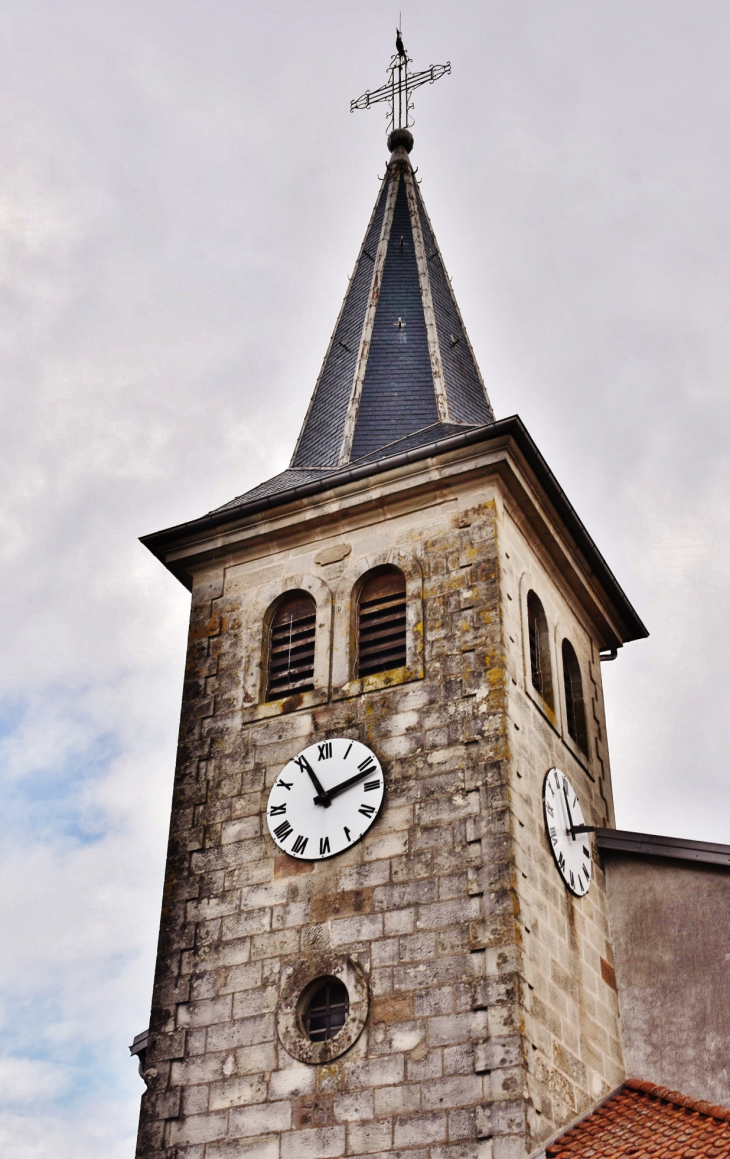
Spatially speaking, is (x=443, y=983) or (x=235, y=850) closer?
(x=443, y=983)

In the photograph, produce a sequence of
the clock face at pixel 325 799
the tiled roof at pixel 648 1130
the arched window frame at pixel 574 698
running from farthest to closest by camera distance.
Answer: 1. the arched window frame at pixel 574 698
2. the clock face at pixel 325 799
3. the tiled roof at pixel 648 1130

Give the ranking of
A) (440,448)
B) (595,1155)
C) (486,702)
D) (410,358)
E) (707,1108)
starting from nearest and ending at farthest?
(595,1155) → (707,1108) → (486,702) → (440,448) → (410,358)

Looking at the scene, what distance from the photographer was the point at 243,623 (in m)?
16.5

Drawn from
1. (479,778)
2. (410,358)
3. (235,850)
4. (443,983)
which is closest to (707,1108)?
(443,983)

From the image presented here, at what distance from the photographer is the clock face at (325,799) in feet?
46.5

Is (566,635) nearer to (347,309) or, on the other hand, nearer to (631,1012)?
(631,1012)

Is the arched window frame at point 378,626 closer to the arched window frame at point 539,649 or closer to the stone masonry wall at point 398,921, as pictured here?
the stone masonry wall at point 398,921

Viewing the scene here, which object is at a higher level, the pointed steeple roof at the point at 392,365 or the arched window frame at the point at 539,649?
the pointed steeple roof at the point at 392,365

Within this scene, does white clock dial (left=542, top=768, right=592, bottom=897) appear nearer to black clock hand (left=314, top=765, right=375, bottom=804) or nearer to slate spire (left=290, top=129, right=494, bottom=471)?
black clock hand (left=314, top=765, right=375, bottom=804)

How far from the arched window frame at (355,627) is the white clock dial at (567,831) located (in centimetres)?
180

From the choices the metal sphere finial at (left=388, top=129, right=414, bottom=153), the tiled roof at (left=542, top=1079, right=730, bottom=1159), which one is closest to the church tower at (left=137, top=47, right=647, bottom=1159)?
the tiled roof at (left=542, top=1079, right=730, bottom=1159)

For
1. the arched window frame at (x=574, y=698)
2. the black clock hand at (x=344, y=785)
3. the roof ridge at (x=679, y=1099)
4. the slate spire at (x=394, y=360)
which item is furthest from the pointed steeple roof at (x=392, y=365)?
the roof ridge at (x=679, y=1099)

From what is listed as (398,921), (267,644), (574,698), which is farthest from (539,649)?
(398,921)

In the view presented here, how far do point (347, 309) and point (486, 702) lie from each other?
337 inches
